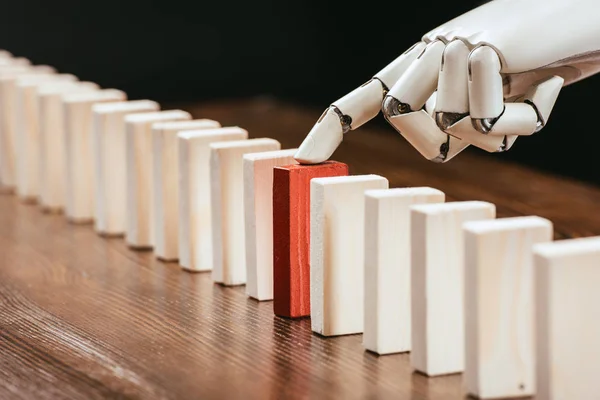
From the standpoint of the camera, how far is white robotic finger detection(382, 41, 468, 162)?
1346mm

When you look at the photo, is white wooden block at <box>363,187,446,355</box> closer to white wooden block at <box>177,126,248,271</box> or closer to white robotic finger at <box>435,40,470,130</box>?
white robotic finger at <box>435,40,470,130</box>

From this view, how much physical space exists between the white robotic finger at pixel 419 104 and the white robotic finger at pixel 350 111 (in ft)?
0.23

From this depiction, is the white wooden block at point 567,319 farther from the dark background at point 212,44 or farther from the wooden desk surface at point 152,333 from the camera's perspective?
the dark background at point 212,44

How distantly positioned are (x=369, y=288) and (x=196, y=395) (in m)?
0.24

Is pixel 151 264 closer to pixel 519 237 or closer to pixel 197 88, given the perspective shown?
pixel 519 237

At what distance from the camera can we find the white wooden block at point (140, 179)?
1843 mm

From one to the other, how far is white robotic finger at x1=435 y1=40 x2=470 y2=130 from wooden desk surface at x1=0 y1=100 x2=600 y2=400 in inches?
10.6

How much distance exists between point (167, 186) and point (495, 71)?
0.66 meters

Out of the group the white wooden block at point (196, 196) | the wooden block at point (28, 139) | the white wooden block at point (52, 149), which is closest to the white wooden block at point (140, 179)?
the white wooden block at point (196, 196)

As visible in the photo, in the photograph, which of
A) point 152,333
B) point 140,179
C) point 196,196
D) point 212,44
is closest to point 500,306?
point 152,333

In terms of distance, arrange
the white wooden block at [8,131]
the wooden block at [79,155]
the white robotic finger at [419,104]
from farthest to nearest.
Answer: the white wooden block at [8,131], the wooden block at [79,155], the white robotic finger at [419,104]

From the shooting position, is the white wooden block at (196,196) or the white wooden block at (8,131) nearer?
the white wooden block at (196,196)

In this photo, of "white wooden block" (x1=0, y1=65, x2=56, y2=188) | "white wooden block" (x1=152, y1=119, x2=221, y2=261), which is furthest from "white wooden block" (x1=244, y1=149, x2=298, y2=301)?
"white wooden block" (x1=0, y1=65, x2=56, y2=188)

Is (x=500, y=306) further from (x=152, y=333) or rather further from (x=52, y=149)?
(x=52, y=149)
